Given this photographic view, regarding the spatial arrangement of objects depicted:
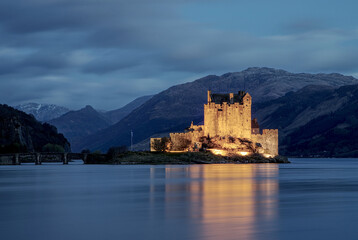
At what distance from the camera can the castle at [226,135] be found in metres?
162

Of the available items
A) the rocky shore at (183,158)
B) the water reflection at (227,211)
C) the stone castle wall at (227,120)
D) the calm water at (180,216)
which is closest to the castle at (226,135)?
the stone castle wall at (227,120)

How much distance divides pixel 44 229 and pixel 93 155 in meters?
166

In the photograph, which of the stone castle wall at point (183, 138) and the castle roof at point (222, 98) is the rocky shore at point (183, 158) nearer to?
the stone castle wall at point (183, 138)

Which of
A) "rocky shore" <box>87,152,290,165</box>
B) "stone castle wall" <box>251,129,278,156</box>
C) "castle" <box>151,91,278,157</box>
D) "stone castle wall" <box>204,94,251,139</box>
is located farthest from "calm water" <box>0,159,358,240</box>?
"stone castle wall" <box>251,129,278,156</box>

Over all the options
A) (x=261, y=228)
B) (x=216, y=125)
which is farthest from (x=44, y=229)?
(x=216, y=125)

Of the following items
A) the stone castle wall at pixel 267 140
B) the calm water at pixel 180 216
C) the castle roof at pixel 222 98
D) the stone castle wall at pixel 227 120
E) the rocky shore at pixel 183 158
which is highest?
the castle roof at pixel 222 98

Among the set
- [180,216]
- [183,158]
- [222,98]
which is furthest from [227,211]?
[222,98]

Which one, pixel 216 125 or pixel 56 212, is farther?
pixel 216 125

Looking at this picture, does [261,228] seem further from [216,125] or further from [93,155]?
[93,155]

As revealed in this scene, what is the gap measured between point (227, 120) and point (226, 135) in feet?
15.2

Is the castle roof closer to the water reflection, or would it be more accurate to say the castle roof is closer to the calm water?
the water reflection

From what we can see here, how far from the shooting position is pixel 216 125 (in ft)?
543

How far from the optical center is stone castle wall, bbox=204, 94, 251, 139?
165500 mm

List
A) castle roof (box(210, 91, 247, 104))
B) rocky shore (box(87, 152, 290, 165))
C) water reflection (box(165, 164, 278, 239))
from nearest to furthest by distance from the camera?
water reflection (box(165, 164, 278, 239))
rocky shore (box(87, 152, 290, 165))
castle roof (box(210, 91, 247, 104))
